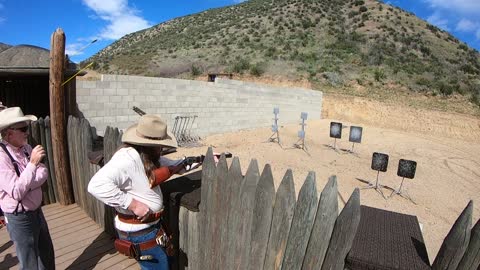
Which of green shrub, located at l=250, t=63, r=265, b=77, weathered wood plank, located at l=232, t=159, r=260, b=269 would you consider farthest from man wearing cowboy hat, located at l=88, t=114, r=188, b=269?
green shrub, located at l=250, t=63, r=265, b=77

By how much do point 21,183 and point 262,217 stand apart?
175 cm

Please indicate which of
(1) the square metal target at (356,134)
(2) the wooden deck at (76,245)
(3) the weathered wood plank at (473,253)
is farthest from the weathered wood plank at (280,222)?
(1) the square metal target at (356,134)

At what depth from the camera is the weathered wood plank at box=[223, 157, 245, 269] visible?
7.11 ft

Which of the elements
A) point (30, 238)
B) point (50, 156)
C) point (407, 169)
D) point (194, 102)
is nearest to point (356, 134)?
point (407, 169)

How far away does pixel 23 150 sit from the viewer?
2.40m

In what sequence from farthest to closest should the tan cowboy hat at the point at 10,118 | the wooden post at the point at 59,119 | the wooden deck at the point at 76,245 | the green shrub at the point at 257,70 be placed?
the green shrub at the point at 257,70 < the wooden post at the point at 59,119 < the wooden deck at the point at 76,245 < the tan cowboy hat at the point at 10,118

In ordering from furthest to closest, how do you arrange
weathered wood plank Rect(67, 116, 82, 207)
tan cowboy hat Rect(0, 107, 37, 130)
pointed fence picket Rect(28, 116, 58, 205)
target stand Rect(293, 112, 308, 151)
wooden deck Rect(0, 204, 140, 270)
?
target stand Rect(293, 112, 308, 151), pointed fence picket Rect(28, 116, 58, 205), weathered wood plank Rect(67, 116, 82, 207), wooden deck Rect(0, 204, 140, 270), tan cowboy hat Rect(0, 107, 37, 130)

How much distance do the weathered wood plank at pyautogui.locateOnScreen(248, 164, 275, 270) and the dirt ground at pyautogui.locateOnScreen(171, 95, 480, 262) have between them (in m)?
4.69

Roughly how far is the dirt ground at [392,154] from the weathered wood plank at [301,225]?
15.3 feet

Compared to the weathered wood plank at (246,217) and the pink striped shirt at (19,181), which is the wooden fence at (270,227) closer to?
the weathered wood plank at (246,217)

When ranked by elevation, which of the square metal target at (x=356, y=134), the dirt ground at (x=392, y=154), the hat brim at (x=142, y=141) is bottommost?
the dirt ground at (x=392, y=154)

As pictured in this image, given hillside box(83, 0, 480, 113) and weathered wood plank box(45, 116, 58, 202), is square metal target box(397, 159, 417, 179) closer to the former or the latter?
weathered wood plank box(45, 116, 58, 202)

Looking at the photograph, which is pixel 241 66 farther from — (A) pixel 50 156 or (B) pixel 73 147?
(B) pixel 73 147

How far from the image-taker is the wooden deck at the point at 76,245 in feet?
10.4
